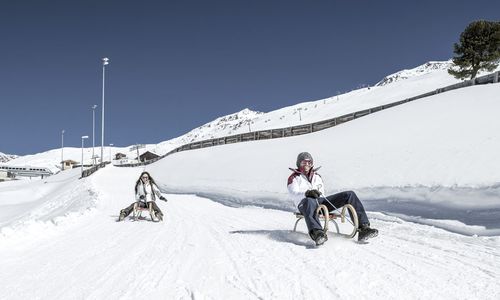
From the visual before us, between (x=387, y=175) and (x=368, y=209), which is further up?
(x=387, y=175)

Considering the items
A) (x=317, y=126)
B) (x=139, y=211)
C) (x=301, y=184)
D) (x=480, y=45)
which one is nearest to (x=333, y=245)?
(x=301, y=184)

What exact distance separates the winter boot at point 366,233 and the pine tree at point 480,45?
4363cm

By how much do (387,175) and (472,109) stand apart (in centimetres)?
772

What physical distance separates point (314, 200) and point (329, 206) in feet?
1.40

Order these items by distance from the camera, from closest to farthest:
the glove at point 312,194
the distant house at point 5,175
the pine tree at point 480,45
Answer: the glove at point 312,194 → the pine tree at point 480,45 → the distant house at point 5,175

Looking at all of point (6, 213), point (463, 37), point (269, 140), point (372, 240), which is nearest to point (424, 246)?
point (372, 240)

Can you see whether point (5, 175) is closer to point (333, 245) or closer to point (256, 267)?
point (333, 245)

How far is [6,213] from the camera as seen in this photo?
30891 mm

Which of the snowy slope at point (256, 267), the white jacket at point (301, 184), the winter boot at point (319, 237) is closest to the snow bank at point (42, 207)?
the snowy slope at point (256, 267)

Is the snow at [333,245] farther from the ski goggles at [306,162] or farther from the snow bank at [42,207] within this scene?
the ski goggles at [306,162]

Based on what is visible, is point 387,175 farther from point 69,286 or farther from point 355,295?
point 69,286

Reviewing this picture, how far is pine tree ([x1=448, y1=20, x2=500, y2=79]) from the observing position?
42.1 m

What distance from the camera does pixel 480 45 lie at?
4244cm

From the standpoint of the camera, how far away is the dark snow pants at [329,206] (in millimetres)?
5926
